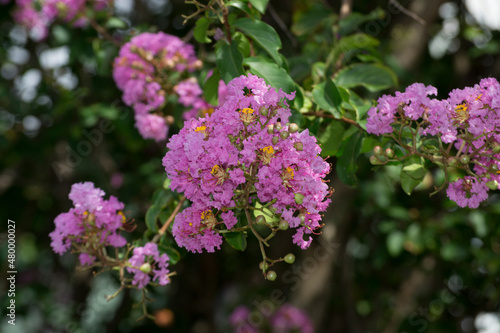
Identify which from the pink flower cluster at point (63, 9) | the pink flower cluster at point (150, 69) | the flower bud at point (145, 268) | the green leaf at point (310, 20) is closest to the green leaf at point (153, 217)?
the flower bud at point (145, 268)

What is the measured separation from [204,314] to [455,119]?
3239 mm

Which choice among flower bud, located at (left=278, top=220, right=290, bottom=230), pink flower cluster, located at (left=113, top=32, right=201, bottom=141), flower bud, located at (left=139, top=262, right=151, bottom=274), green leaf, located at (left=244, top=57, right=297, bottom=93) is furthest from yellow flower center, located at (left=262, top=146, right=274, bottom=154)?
pink flower cluster, located at (left=113, top=32, right=201, bottom=141)

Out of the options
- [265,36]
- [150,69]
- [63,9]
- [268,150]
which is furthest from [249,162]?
[63,9]

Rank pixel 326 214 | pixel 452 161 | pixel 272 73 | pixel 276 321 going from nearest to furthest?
pixel 452 161 → pixel 272 73 → pixel 326 214 → pixel 276 321

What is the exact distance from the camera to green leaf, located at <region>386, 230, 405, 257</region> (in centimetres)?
259

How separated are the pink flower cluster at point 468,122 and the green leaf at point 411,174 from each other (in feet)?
0.22

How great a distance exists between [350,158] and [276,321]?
209 cm

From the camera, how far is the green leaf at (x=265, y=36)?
117 centimetres

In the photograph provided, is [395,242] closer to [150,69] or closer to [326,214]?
[326,214]

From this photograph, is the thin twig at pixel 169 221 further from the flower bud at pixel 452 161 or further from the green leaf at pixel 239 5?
the flower bud at pixel 452 161

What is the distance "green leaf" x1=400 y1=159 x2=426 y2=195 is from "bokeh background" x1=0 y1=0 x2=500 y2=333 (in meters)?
0.75

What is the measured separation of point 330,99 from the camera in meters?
1.20

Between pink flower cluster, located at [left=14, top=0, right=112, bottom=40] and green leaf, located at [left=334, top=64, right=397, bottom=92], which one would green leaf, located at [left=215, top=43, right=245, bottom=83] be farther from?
pink flower cluster, located at [left=14, top=0, right=112, bottom=40]

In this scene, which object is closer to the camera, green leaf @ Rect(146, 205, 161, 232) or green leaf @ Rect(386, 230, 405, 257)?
green leaf @ Rect(146, 205, 161, 232)
